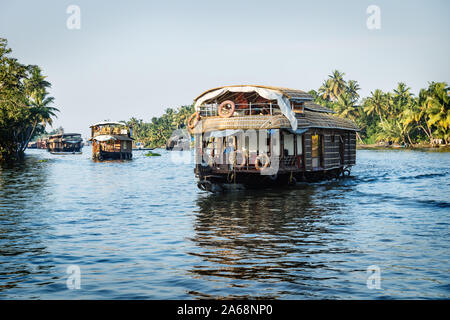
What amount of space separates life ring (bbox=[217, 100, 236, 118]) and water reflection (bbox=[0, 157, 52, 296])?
907cm

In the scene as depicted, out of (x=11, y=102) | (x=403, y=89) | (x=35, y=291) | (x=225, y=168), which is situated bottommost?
(x=35, y=291)

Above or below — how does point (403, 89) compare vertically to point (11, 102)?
above

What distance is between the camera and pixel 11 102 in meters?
43.6

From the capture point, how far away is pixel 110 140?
6194 cm

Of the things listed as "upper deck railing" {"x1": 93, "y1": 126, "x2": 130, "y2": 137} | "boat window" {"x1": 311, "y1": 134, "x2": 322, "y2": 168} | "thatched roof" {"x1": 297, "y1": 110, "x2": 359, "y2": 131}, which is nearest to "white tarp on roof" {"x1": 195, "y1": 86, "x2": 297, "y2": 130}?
"thatched roof" {"x1": 297, "y1": 110, "x2": 359, "y2": 131}

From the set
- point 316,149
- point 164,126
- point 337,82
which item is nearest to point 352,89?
point 337,82

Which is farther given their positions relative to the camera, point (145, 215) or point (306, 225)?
point (145, 215)

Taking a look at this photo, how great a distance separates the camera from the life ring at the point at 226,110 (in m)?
23.0

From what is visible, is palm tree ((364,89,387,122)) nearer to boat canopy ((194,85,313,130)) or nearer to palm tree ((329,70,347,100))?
palm tree ((329,70,347,100))

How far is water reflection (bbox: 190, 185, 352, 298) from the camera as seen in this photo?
9.35 m

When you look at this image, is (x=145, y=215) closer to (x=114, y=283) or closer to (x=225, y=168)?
(x=225, y=168)
